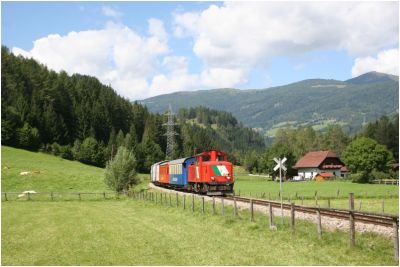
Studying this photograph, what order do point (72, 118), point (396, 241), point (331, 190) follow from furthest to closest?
1. point (72, 118)
2. point (331, 190)
3. point (396, 241)

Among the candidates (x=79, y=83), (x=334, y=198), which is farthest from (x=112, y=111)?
(x=334, y=198)

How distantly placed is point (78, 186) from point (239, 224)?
186ft

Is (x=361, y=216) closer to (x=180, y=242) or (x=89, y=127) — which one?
(x=180, y=242)

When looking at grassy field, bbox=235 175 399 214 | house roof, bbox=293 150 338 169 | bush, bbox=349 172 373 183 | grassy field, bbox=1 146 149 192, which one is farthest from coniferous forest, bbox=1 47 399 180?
grassy field, bbox=235 175 399 214

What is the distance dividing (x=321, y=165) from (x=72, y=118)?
7783 centimetres

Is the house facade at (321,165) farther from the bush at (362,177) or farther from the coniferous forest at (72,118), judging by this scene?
the coniferous forest at (72,118)

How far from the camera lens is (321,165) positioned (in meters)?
131

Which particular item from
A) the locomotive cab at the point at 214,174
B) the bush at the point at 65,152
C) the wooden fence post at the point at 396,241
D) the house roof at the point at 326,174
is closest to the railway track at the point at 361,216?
the wooden fence post at the point at 396,241

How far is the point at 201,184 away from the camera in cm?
4359

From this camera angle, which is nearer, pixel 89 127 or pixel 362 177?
pixel 362 177

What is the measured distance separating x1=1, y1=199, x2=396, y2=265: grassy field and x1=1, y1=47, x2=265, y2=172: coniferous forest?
311ft

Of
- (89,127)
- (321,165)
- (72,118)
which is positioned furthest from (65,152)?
(321,165)

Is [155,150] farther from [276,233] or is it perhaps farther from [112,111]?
[276,233]

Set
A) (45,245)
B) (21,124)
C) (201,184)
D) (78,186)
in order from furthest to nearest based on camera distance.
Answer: (21,124), (78,186), (201,184), (45,245)
